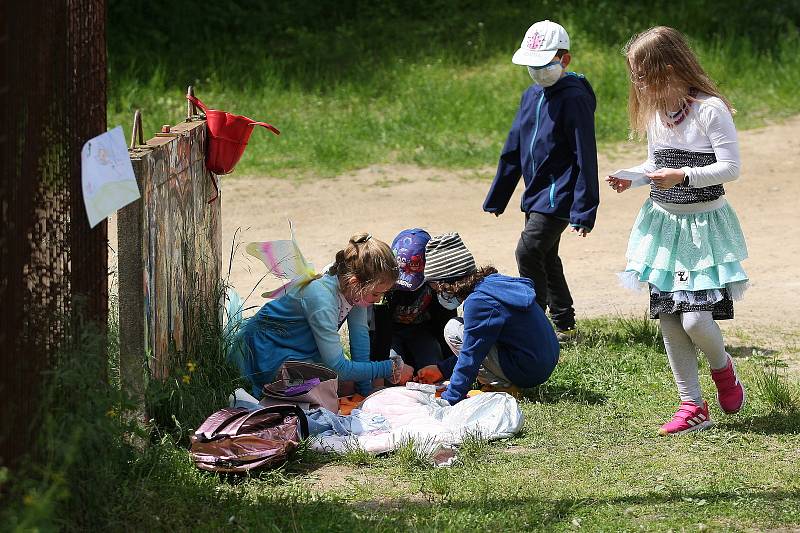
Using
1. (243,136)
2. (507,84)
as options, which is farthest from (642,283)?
(507,84)

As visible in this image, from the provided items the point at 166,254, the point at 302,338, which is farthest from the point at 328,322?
the point at 166,254

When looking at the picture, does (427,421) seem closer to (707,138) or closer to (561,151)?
(707,138)

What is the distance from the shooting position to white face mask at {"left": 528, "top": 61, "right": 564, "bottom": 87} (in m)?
6.26

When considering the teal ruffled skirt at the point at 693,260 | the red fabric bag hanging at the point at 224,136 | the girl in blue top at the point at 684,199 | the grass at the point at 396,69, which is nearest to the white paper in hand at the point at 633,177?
the girl in blue top at the point at 684,199

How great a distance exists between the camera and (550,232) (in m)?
6.31

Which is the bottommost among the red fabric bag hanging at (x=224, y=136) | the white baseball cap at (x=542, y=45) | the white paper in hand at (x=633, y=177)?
the white paper in hand at (x=633, y=177)

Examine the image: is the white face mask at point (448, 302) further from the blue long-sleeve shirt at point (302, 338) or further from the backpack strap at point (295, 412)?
the backpack strap at point (295, 412)

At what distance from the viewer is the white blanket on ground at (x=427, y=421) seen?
15.6 feet

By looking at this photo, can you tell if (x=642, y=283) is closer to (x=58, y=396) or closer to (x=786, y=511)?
(x=786, y=511)

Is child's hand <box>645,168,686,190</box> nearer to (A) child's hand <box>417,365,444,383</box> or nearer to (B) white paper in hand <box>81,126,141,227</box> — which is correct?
(A) child's hand <box>417,365,444,383</box>

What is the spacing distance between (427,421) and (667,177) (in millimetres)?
1402

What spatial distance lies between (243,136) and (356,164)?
5450mm

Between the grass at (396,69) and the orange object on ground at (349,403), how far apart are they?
549 cm

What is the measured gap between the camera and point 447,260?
17.8 feet
